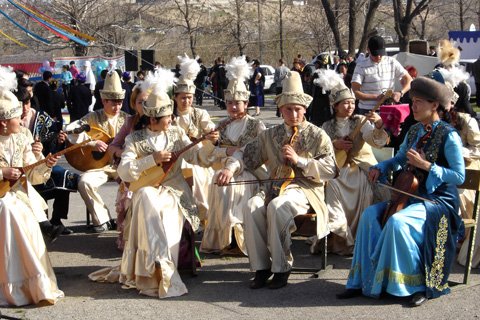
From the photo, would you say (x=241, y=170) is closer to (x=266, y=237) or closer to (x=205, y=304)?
(x=266, y=237)

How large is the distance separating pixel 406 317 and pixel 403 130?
140 inches

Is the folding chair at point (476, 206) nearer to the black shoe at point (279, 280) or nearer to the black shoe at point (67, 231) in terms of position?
the black shoe at point (279, 280)

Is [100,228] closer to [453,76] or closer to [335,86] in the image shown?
[335,86]

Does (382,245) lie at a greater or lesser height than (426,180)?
lesser

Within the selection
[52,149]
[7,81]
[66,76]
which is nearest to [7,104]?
[7,81]

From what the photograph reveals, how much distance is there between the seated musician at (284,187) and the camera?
Result: 5996 millimetres

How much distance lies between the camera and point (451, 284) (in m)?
5.99

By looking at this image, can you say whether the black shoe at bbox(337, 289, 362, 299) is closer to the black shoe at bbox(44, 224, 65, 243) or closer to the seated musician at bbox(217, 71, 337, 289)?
the seated musician at bbox(217, 71, 337, 289)

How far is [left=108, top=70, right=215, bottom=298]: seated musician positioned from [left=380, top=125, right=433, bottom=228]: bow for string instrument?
5.23 feet

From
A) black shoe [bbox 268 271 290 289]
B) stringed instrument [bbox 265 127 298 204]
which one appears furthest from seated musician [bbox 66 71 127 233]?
black shoe [bbox 268 271 290 289]

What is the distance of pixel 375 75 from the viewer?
29.1 ft

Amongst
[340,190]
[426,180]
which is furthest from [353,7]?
[426,180]

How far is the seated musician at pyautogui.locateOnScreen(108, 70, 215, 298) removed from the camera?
5965mm

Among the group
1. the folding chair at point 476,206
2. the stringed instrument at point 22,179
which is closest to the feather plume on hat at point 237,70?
the stringed instrument at point 22,179
